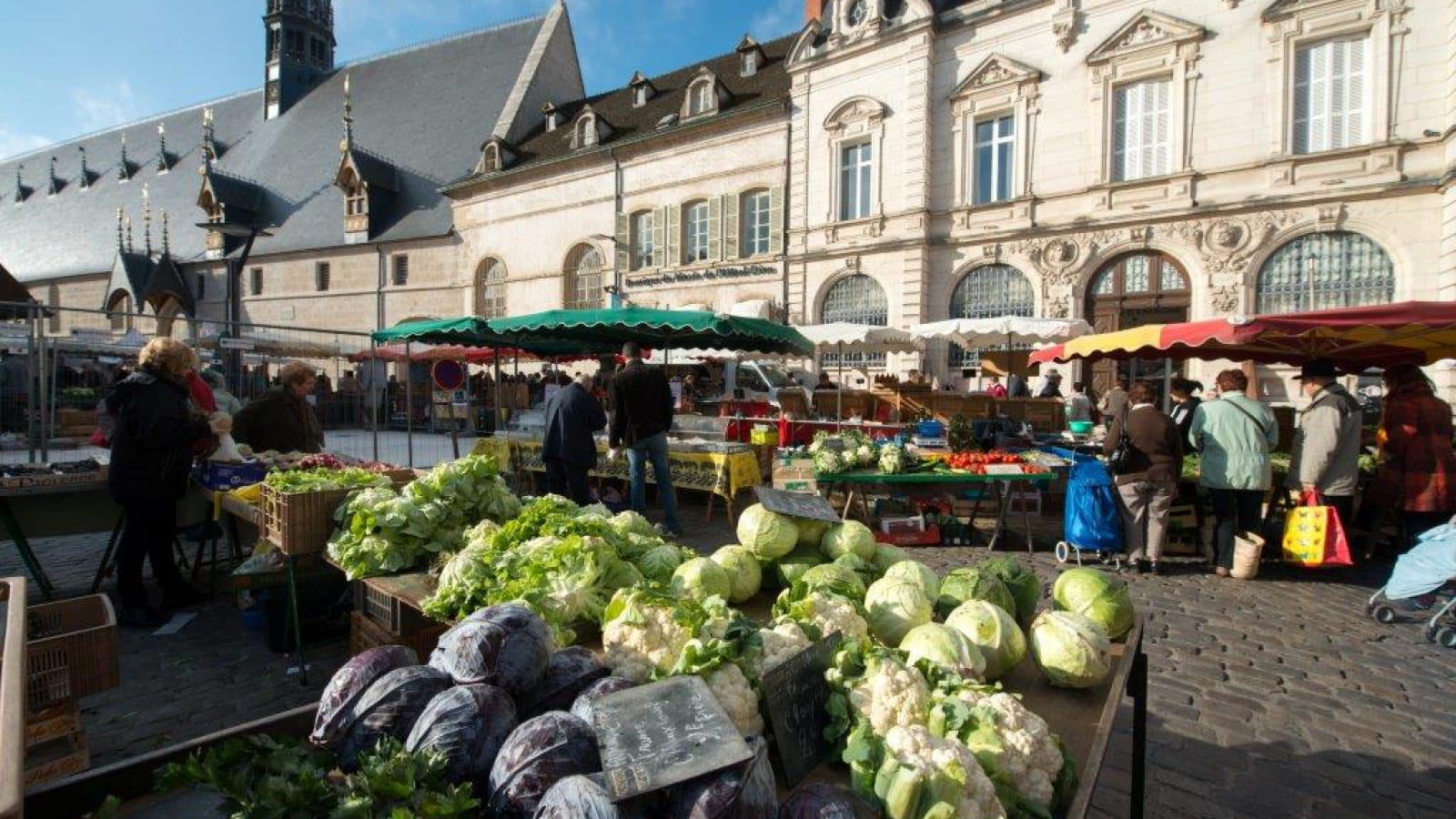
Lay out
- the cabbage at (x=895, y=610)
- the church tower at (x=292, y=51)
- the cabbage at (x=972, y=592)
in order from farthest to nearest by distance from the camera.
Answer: the church tower at (x=292, y=51)
the cabbage at (x=972, y=592)
the cabbage at (x=895, y=610)

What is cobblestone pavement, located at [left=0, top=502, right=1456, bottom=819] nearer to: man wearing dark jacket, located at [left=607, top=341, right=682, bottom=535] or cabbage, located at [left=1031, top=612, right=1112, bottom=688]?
cabbage, located at [left=1031, top=612, right=1112, bottom=688]

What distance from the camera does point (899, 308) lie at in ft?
59.3

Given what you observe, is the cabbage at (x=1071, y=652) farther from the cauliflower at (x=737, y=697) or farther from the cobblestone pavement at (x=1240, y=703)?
the cobblestone pavement at (x=1240, y=703)

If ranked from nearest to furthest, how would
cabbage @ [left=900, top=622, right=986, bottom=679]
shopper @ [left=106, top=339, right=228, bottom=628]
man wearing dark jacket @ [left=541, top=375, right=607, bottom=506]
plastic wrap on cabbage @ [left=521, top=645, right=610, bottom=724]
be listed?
plastic wrap on cabbage @ [left=521, top=645, right=610, bottom=724] → cabbage @ [left=900, top=622, right=986, bottom=679] → shopper @ [left=106, top=339, right=228, bottom=628] → man wearing dark jacket @ [left=541, top=375, right=607, bottom=506]

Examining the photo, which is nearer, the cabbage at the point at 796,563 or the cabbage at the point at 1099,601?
the cabbage at the point at 1099,601

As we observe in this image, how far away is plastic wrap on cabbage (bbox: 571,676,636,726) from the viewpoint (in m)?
1.49

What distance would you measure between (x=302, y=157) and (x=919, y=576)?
4116 cm

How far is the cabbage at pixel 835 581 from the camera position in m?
2.27

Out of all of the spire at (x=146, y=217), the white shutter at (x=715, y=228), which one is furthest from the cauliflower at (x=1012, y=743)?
the spire at (x=146, y=217)

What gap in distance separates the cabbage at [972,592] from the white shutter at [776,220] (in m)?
19.0

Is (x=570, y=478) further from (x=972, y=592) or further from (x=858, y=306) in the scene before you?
(x=858, y=306)

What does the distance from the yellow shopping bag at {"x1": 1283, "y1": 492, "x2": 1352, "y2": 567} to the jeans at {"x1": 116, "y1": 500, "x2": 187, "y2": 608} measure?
872cm

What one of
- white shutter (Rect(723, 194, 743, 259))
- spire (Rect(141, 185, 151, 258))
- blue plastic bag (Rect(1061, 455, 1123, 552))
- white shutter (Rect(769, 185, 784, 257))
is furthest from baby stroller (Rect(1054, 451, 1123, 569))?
spire (Rect(141, 185, 151, 258))

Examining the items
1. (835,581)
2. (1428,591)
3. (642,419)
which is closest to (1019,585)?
(835,581)
